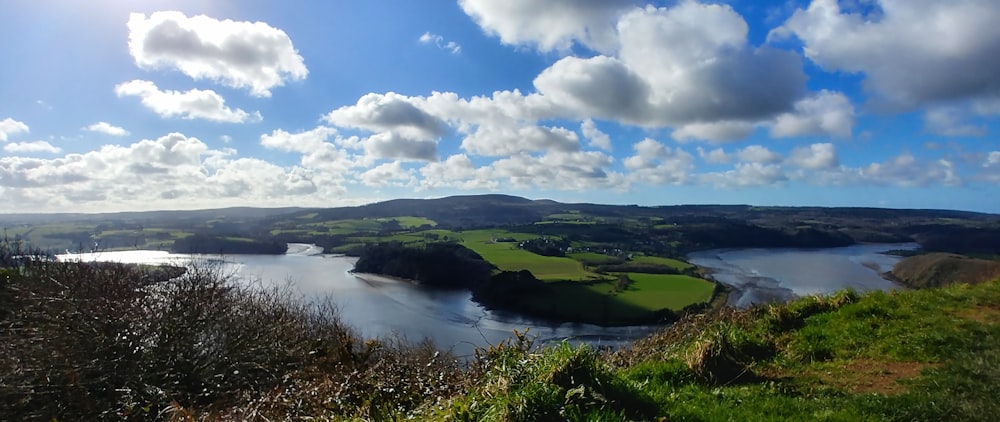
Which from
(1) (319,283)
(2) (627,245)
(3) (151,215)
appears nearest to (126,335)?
(1) (319,283)

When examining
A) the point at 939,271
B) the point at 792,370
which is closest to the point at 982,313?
the point at 792,370

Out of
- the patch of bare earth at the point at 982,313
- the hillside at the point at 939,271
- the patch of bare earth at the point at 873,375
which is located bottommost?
the hillside at the point at 939,271

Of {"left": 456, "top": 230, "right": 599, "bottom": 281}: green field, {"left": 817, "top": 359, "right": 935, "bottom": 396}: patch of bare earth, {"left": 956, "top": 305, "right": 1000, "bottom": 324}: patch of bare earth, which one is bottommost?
{"left": 456, "top": 230, "right": 599, "bottom": 281}: green field

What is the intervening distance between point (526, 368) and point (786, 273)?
6518 cm

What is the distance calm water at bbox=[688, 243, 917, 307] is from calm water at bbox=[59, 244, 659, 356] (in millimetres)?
13202

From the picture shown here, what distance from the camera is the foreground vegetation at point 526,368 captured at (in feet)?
15.6

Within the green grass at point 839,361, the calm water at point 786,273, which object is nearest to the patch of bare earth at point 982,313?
the green grass at point 839,361

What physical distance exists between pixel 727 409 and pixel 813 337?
3.63 meters

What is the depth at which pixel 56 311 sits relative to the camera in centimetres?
963

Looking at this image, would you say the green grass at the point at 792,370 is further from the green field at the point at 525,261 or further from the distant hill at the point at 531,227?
the green field at the point at 525,261

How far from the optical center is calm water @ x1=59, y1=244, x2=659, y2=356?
35.1 metres

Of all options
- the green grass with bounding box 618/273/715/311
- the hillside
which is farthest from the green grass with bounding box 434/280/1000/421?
the green grass with bounding box 618/273/715/311

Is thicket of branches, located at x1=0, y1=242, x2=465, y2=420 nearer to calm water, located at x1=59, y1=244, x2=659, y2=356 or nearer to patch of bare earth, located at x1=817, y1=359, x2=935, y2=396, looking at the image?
patch of bare earth, located at x1=817, y1=359, x2=935, y2=396

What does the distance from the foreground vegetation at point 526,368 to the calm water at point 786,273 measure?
27533 millimetres
